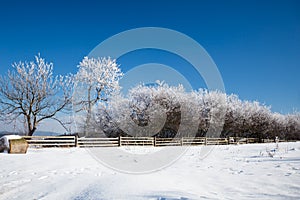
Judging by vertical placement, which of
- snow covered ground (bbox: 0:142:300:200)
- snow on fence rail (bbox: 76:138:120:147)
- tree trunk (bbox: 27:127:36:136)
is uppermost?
tree trunk (bbox: 27:127:36:136)

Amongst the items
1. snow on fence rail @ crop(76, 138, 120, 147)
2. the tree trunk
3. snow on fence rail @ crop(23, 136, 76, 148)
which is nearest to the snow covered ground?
snow on fence rail @ crop(23, 136, 76, 148)

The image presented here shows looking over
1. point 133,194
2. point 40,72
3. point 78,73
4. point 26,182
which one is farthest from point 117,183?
point 78,73

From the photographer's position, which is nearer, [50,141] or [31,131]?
[50,141]

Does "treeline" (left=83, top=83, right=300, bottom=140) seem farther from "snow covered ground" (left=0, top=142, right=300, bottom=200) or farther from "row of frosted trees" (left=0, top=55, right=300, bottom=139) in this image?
"snow covered ground" (left=0, top=142, right=300, bottom=200)

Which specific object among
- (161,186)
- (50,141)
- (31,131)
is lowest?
(50,141)

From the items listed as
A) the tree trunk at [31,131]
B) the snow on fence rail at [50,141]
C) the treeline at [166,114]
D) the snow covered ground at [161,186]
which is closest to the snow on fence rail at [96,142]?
the snow on fence rail at [50,141]

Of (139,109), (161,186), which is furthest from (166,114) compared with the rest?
(161,186)

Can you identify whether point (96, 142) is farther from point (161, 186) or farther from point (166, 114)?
point (166, 114)

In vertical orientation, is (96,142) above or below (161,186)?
below

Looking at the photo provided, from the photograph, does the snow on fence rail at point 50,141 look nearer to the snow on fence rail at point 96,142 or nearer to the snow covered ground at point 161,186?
the snow on fence rail at point 96,142

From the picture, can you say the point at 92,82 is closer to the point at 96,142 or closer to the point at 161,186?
the point at 96,142

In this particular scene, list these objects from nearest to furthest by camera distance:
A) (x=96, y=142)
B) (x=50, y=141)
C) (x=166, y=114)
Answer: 1. (x=50, y=141)
2. (x=96, y=142)
3. (x=166, y=114)

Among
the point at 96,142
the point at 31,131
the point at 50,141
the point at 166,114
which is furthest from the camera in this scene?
the point at 166,114

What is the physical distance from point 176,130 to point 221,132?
10275mm
